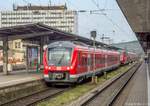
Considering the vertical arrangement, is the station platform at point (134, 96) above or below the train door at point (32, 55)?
below

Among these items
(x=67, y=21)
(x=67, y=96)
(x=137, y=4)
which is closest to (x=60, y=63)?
(x=67, y=96)

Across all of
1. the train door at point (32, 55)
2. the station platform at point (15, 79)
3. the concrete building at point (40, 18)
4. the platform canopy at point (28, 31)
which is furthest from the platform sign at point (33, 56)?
the concrete building at point (40, 18)

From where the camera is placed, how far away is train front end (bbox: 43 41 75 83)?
23.0 meters

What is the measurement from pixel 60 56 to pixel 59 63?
46 cm

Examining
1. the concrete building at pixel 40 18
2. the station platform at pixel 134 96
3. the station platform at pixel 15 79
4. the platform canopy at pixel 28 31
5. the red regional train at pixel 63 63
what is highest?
the concrete building at pixel 40 18

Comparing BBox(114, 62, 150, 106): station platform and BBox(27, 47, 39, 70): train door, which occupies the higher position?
BBox(27, 47, 39, 70): train door

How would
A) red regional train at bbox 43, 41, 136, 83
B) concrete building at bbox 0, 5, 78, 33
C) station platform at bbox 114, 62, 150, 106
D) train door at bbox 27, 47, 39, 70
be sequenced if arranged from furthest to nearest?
concrete building at bbox 0, 5, 78, 33 < train door at bbox 27, 47, 39, 70 < red regional train at bbox 43, 41, 136, 83 < station platform at bbox 114, 62, 150, 106

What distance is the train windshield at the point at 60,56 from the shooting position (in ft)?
76.3

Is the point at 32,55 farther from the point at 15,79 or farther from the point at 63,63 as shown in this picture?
the point at 63,63

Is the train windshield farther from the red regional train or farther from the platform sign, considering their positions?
the platform sign

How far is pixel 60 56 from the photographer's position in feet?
76.9

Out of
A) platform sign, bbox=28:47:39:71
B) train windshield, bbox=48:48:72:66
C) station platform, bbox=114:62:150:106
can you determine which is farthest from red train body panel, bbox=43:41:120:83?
platform sign, bbox=28:47:39:71

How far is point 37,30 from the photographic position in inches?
1223

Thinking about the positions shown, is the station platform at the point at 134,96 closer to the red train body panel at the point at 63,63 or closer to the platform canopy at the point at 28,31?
the red train body panel at the point at 63,63
